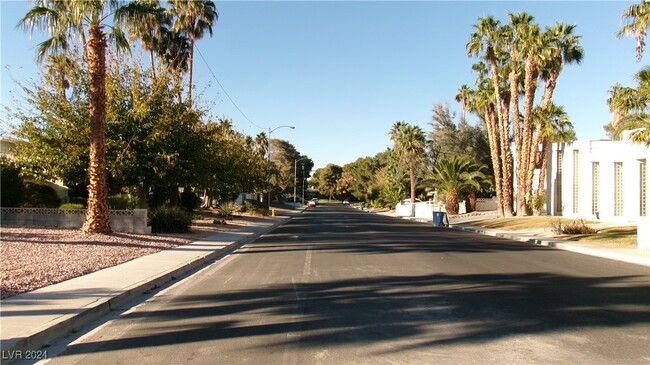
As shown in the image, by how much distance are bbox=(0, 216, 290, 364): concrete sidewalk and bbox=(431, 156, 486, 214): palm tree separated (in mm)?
37753

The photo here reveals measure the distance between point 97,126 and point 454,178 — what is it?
36601mm

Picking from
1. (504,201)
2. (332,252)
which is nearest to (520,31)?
(504,201)

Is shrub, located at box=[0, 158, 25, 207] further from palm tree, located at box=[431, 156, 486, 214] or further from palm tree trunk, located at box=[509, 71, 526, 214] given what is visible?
palm tree, located at box=[431, 156, 486, 214]

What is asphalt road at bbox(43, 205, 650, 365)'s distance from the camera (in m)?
6.08

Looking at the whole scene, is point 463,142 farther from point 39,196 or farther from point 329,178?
point 329,178

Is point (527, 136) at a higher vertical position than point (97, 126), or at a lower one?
higher

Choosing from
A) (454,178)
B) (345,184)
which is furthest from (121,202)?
(345,184)

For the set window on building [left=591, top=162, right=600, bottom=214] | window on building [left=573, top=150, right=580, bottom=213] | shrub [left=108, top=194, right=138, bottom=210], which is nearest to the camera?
shrub [left=108, top=194, right=138, bottom=210]

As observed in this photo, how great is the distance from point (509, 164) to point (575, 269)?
87.9 ft

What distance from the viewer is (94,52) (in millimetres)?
18016

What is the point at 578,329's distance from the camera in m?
7.23

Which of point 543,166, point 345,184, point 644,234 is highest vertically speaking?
point 345,184

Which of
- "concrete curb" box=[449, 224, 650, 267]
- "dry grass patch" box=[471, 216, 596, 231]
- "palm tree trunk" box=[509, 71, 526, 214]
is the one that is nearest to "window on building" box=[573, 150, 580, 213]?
"dry grass patch" box=[471, 216, 596, 231]

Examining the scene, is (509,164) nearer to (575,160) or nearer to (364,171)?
(575,160)
